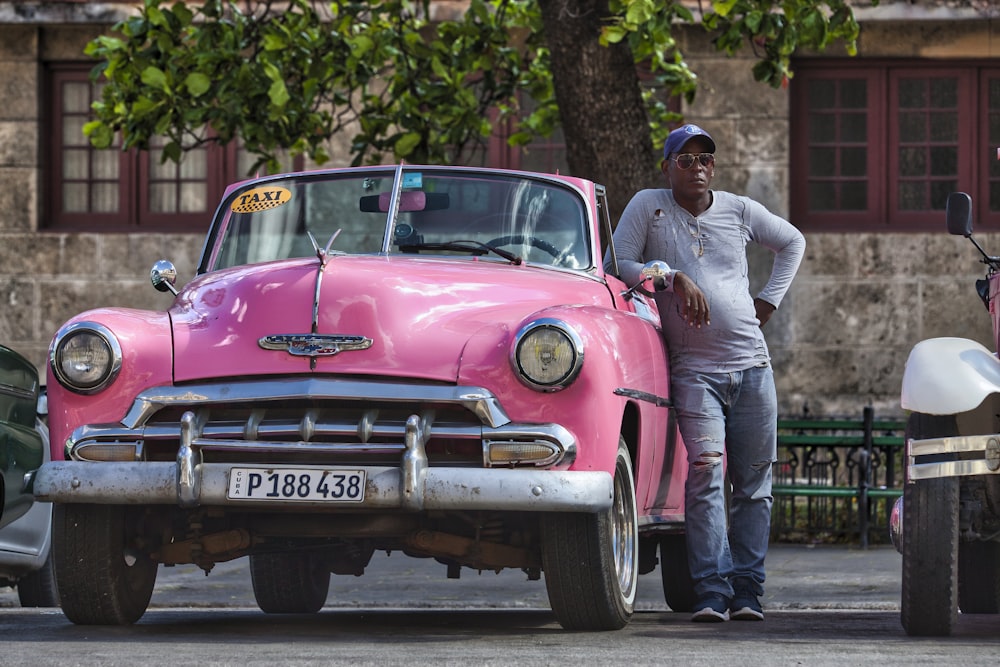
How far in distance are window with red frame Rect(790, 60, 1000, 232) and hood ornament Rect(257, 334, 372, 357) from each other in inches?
528

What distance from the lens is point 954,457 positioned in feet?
22.5

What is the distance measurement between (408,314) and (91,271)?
13.7 m

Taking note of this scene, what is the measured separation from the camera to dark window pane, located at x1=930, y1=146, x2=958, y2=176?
19.8 meters

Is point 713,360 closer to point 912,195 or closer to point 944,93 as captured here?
point 912,195

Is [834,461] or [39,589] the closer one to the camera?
[39,589]

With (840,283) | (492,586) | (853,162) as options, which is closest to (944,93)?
(853,162)

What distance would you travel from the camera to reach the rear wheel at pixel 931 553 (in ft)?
22.2

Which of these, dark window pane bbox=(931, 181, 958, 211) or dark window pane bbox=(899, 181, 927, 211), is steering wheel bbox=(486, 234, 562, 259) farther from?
dark window pane bbox=(931, 181, 958, 211)

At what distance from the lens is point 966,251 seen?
64.0 ft

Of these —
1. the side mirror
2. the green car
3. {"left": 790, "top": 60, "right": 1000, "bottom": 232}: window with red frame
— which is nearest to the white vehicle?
the side mirror

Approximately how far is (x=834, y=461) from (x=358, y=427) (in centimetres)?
845

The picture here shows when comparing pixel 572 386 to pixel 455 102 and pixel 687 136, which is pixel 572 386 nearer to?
pixel 687 136

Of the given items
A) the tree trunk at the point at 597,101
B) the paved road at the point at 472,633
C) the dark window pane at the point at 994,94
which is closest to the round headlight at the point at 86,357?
the paved road at the point at 472,633

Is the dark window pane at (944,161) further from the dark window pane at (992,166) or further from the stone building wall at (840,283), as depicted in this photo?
the stone building wall at (840,283)
